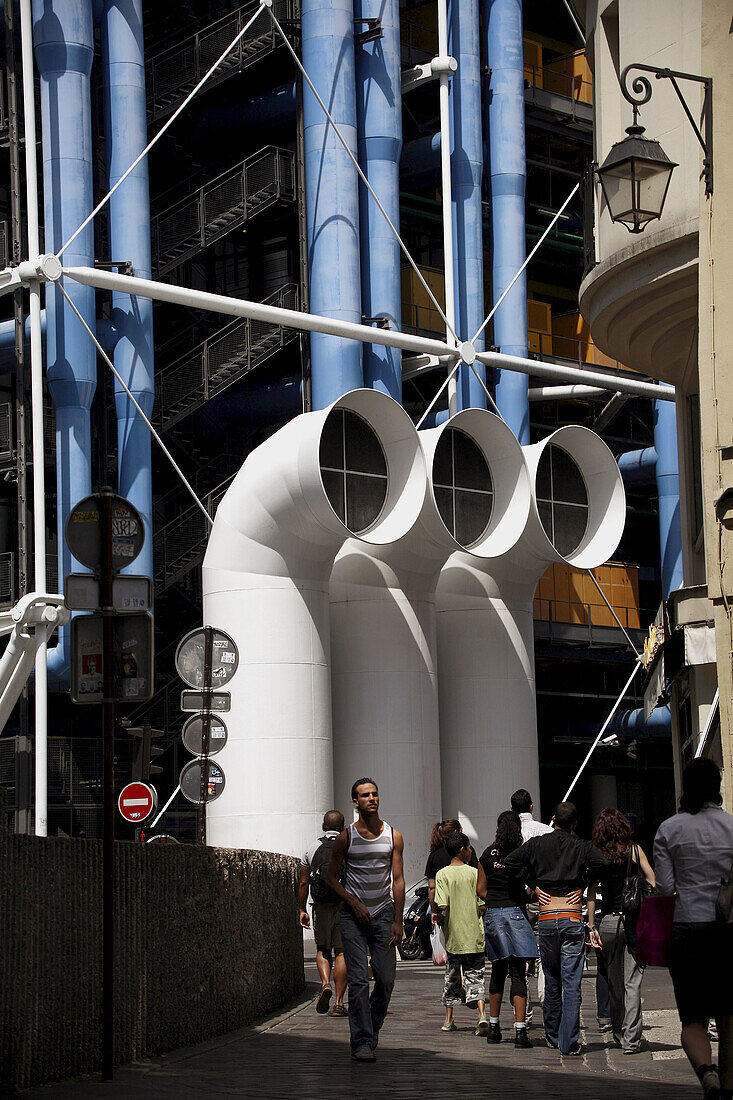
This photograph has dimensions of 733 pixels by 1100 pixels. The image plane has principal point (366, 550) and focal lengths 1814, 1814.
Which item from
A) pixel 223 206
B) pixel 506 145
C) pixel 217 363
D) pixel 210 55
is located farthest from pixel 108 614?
pixel 210 55

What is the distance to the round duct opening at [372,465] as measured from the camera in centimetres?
2562

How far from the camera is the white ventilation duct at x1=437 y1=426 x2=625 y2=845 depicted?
1094 inches

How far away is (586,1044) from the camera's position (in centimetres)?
1190

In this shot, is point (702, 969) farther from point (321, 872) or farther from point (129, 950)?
point (321, 872)

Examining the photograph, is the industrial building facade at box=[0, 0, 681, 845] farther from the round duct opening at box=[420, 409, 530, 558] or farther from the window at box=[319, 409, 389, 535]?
the window at box=[319, 409, 389, 535]

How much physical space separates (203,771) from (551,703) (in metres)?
27.6

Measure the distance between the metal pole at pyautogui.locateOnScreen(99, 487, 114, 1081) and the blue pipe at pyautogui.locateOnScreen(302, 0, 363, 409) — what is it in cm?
2092

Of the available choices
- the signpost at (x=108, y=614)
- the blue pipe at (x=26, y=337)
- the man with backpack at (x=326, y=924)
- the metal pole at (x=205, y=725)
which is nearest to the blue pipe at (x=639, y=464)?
the blue pipe at (x=26, y=337)

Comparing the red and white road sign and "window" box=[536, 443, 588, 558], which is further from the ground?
"window" box=[536, 443, 588, 558]

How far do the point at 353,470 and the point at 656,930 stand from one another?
58.8 ft

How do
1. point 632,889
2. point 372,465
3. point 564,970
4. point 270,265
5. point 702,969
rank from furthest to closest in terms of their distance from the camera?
point 270,265, point 372,465, point 632,889, point 564,970, point 702,969

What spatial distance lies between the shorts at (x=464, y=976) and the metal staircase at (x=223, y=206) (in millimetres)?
22906

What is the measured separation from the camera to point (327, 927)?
14844 mm

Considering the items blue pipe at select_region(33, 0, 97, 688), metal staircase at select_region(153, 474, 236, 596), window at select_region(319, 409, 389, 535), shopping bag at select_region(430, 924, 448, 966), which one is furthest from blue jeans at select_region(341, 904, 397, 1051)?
metal staircase at select_region(153, 474, 236, 596)
